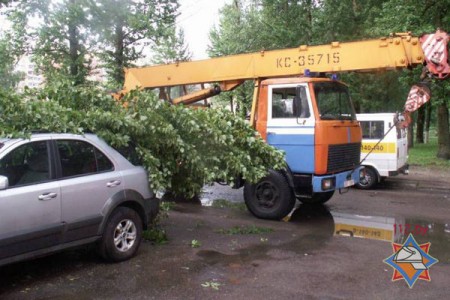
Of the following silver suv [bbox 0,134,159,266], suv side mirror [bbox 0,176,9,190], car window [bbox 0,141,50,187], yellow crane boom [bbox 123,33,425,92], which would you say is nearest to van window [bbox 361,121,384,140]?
yellow crane boom [bbox 123,33,425,92]

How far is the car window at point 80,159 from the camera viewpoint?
524cm

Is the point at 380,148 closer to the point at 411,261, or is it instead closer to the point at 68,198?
the point at 411,261

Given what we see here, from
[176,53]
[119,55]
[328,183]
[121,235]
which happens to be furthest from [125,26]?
[176,53]

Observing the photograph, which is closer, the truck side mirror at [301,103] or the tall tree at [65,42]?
the truck side mirror at [301,103]

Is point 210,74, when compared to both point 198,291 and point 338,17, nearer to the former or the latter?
point 198,291

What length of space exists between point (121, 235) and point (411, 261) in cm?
377

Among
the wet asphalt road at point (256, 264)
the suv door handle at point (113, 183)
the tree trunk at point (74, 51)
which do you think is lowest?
the wet asphalt road at point (256, 264)

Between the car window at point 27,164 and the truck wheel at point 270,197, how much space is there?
4.41 m

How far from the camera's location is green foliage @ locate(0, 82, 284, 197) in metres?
5.34

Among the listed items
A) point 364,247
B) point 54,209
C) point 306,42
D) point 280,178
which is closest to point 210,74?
point 280,178

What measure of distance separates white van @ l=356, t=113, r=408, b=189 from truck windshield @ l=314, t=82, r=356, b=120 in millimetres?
3258

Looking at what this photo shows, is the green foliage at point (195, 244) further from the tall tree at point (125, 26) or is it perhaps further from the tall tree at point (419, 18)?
the tall tree at point (419, 18)

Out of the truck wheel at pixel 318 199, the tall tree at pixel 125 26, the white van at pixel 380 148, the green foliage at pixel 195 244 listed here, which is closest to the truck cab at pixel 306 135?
the truck wheel at pixel 318 199

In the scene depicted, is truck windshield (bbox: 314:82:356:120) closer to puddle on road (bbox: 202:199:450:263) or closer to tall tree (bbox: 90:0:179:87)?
puddle on road (bbox: 202:199:450:263)
